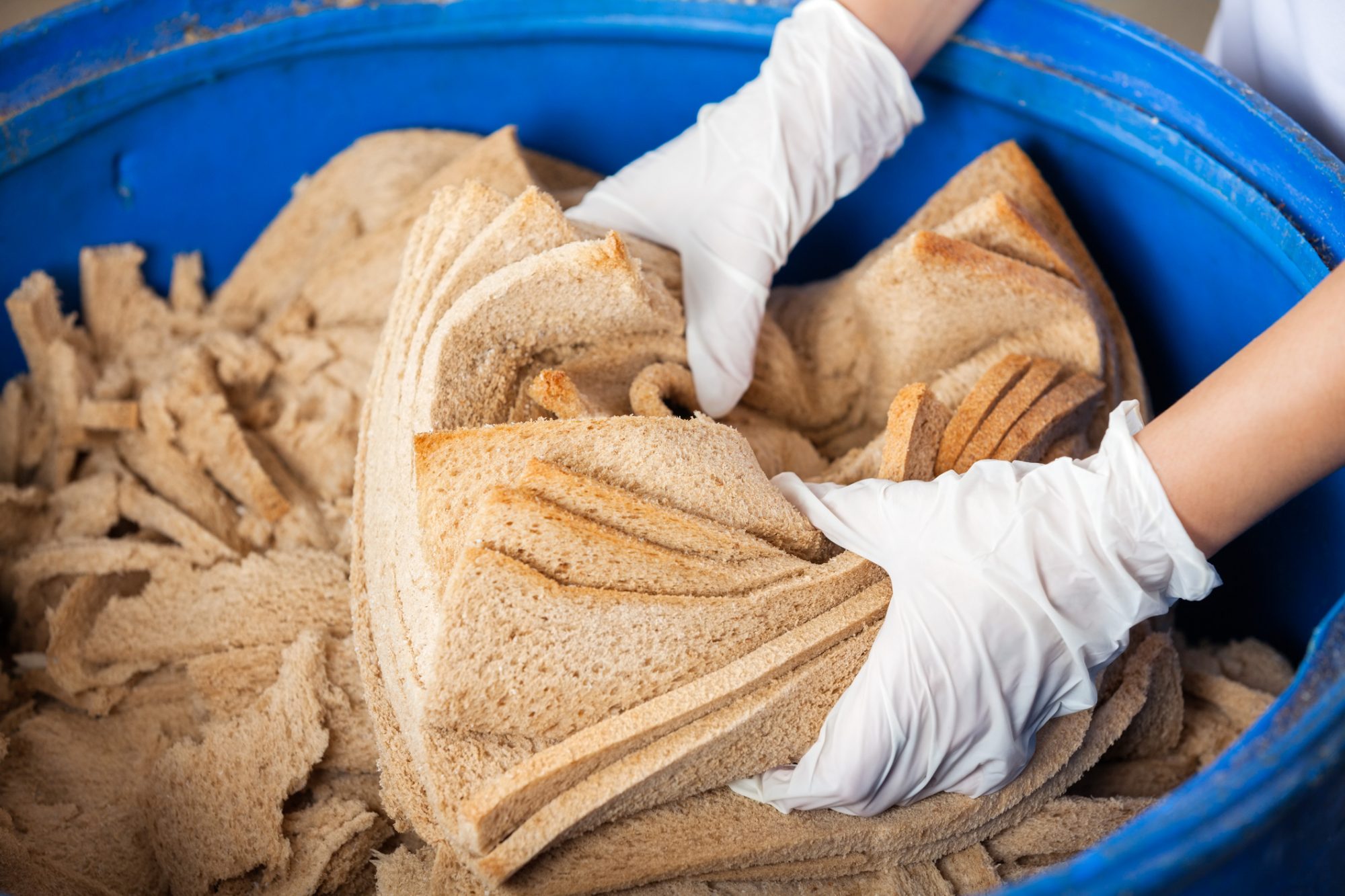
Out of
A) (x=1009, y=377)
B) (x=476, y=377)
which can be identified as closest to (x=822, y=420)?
(x=1009, y=377)

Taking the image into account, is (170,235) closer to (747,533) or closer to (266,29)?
(266,29)

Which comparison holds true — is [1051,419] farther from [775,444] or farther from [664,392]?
[664,392]

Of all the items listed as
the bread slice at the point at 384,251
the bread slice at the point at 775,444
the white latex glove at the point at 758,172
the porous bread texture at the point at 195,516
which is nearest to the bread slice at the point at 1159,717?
the bread slice at the point at 775,444

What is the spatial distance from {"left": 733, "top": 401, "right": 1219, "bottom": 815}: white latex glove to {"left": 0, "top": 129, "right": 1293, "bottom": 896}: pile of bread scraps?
0.16 feet

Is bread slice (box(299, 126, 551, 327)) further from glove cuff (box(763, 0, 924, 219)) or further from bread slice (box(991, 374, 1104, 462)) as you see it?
bread slice (box(991, 374, 1104, 462))

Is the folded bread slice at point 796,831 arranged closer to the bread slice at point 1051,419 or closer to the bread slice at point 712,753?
the bread slice at point 712,753

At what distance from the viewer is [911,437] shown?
4.34 feet

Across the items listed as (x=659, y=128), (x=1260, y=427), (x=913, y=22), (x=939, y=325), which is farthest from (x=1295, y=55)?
(x=659, y=128)

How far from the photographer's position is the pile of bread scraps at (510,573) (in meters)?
1.12

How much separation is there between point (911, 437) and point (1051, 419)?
24cm

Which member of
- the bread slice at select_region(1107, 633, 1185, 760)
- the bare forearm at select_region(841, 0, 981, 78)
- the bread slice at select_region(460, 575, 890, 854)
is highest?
the bare forearm at select_region(841, 0, 981, 78)

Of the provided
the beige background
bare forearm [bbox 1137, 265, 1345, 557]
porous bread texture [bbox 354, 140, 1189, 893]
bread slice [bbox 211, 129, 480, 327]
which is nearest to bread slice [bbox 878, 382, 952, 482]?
porous bread texture [bbox 354, 140, 1189, 893]

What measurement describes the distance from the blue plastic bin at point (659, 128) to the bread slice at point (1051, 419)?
0.32 meters

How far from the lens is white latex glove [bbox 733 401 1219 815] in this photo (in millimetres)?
1166
